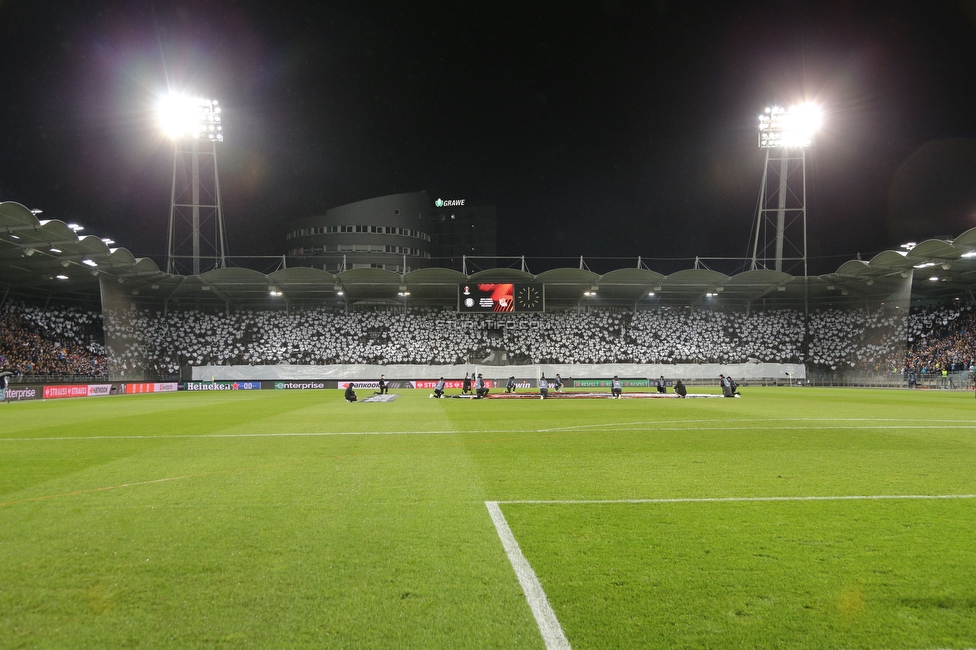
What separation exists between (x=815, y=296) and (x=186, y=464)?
173 feet

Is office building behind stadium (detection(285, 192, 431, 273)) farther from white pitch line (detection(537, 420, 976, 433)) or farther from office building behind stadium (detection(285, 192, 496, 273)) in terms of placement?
white pitch line (detection(537, 420, 976, 433))

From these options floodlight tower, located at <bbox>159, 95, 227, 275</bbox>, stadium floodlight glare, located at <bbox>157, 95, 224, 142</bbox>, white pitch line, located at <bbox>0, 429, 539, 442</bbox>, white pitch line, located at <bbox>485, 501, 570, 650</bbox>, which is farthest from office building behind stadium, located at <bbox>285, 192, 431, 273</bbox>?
white pitch line, located at <bbox>485, 501, 570, 650</bbox>

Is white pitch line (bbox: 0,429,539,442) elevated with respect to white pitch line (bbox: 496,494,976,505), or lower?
lower

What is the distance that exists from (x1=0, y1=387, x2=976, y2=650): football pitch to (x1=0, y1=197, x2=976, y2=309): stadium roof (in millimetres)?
30119

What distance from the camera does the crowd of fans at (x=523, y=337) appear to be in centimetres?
4259

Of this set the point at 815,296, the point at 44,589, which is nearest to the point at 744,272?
the point at 815,296

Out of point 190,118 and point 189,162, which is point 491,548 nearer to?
point 190,118

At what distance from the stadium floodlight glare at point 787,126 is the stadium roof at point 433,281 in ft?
31.9

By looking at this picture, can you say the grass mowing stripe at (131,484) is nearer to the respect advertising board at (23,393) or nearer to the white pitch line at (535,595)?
the white pitch line at (535,595)

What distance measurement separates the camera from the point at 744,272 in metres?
44.1

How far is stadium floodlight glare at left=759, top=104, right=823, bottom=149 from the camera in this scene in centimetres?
4119

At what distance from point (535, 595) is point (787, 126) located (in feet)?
155

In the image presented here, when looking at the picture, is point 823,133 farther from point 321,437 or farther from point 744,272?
point 321,437

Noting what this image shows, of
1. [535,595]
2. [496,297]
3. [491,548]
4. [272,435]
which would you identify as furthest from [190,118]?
[535,595]
